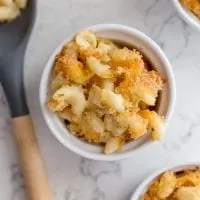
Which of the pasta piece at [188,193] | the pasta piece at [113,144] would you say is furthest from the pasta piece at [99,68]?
the pasta piece at [188,193]

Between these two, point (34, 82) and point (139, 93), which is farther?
point (34, 82)

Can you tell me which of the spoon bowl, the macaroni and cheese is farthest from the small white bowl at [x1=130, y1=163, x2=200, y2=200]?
the spoon bowl

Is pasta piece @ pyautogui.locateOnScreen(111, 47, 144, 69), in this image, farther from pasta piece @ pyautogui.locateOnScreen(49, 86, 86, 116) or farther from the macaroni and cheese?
the macaroni and cheese

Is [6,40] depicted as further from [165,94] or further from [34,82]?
[165,94]

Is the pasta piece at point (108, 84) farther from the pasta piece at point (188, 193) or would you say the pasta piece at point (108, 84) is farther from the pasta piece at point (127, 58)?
the pasta piece at point (188, 193)

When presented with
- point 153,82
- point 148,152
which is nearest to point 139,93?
point 153,82

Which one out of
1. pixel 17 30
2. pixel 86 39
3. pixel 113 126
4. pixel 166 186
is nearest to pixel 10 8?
pixel 17 30
